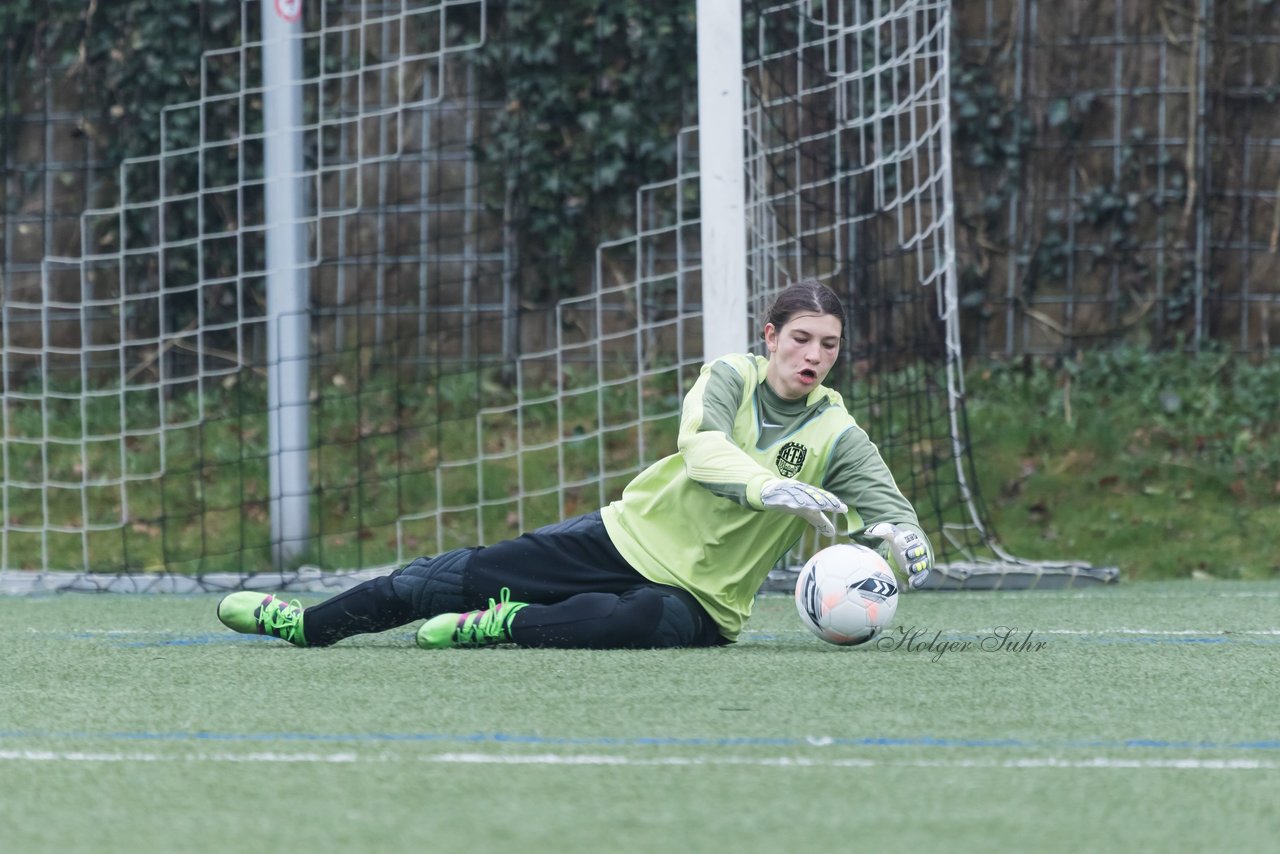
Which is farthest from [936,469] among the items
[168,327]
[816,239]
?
[168,327]

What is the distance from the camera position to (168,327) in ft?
29.2

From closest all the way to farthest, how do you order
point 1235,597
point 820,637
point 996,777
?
point 996,777 < point 820,637 < point 1235,597

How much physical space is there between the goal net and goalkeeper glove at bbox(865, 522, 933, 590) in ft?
9.34

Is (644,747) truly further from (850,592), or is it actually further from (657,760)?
(850,592)

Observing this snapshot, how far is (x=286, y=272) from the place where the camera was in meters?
6.99

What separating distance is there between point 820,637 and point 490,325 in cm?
458

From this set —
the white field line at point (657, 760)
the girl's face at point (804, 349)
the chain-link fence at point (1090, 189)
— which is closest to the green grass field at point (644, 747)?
the white field line at point (657, 760)

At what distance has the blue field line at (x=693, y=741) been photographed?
2906 mm

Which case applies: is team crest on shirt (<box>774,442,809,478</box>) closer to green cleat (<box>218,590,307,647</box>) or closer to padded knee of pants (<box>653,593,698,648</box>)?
padded knee of pants (<box>653,593,698,648</box>)

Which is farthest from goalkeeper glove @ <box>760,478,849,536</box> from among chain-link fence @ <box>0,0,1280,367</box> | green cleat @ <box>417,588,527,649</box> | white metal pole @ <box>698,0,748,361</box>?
chain-link fence @ <box>0,0,1280,367</box>

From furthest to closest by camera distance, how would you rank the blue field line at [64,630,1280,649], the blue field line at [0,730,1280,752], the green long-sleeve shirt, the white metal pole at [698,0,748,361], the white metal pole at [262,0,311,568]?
1. the white metal pole at [262,0,311,568]
2. the white metal pole at [698,0,748,361]
3. the blue field line at [64,630,1280,649]
4. the green long-sleeve shirt
5. the blue field line at [0,730,1280,752]

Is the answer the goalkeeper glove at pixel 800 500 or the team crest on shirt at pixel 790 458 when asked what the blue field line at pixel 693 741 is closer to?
the goalkeeper glove at pixel 800 500

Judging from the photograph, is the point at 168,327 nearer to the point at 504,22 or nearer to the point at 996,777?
the point at 504,22

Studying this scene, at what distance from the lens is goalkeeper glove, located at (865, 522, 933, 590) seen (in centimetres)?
408
